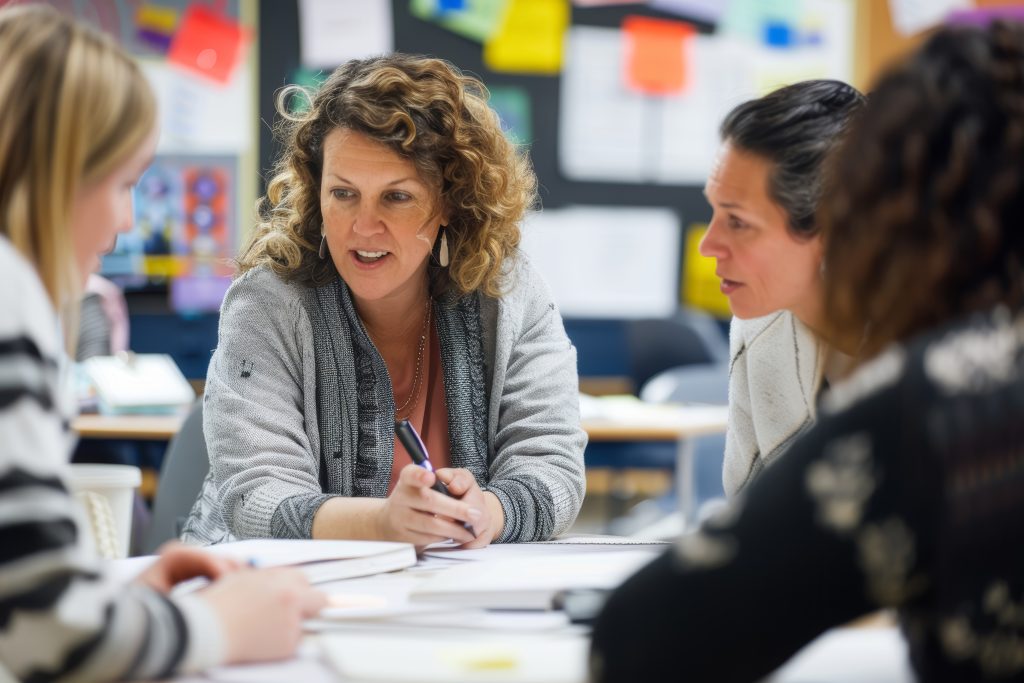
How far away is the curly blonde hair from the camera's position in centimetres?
178

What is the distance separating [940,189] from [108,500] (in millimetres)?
1580

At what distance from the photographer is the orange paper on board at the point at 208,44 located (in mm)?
4387

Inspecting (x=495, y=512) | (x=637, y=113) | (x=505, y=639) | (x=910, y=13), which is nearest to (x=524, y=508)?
(x=495, y=512)

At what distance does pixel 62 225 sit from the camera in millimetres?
880

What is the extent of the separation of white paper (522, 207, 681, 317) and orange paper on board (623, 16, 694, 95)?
52 centimetres

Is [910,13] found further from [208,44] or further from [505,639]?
[505,639]

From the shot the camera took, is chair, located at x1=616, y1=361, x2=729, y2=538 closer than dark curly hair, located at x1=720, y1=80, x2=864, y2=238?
No

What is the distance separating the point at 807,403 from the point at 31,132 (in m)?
1.21

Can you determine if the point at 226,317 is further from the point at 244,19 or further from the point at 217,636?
the point at 244,19

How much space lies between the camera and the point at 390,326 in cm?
191

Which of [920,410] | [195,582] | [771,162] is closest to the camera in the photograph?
[920,410]

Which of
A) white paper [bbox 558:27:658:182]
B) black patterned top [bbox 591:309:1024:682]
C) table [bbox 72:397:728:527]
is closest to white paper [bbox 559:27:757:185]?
white paper [bbox 558:27:658:182]

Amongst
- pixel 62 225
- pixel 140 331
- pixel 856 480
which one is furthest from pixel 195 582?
pixel 140 331

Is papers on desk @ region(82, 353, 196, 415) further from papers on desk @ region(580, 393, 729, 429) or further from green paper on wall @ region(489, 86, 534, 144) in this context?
green paper on wall @ region(489, 86, 534, 144)
